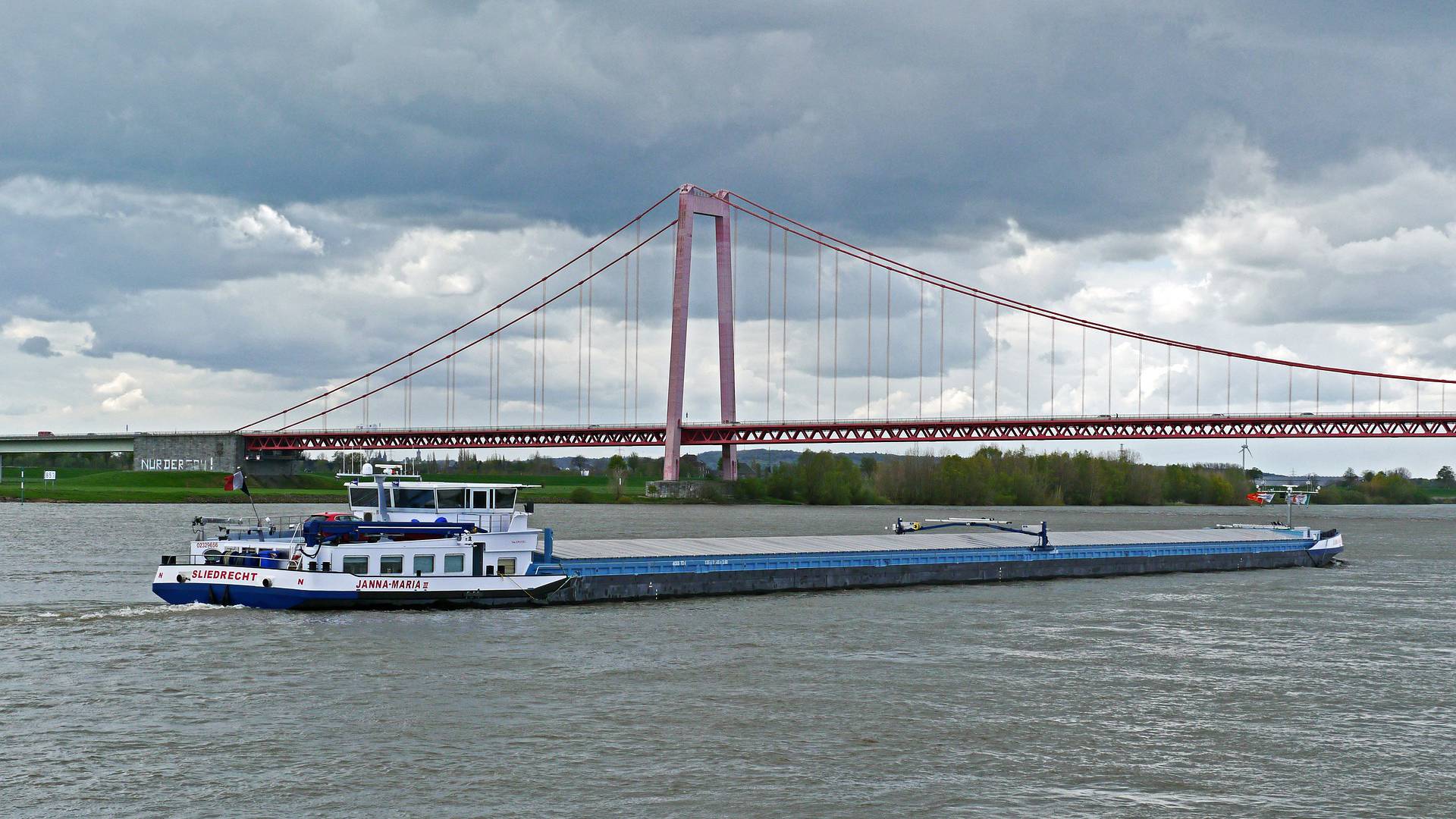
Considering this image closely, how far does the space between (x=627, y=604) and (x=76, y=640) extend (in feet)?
52.0

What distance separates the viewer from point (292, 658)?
92.9 ft

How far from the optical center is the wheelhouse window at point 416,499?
130ft

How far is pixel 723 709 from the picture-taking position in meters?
23.9

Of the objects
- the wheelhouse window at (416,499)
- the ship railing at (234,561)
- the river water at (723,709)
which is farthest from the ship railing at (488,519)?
the ship railing at (234,561)

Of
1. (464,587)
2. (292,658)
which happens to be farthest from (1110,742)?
(464,587)

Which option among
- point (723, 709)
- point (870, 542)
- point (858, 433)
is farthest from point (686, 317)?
point (723, 709)

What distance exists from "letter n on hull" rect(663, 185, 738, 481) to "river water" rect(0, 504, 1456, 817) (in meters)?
73.9

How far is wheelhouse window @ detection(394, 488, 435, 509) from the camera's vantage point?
130 ft

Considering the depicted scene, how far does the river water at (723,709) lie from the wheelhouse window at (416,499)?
4.09 m

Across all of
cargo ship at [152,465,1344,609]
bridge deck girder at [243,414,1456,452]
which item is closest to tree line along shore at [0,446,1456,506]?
bridge deck girder at [243,414,1456,452]

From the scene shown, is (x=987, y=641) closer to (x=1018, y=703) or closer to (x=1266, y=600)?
(x=1018, y=703)

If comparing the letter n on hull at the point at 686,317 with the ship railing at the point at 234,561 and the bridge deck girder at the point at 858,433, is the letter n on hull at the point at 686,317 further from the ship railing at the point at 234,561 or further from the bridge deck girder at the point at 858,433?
the ship railing at the point at 234,561

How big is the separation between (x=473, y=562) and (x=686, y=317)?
79.7m

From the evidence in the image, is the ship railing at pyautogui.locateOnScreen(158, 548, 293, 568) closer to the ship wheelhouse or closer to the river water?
the river water
